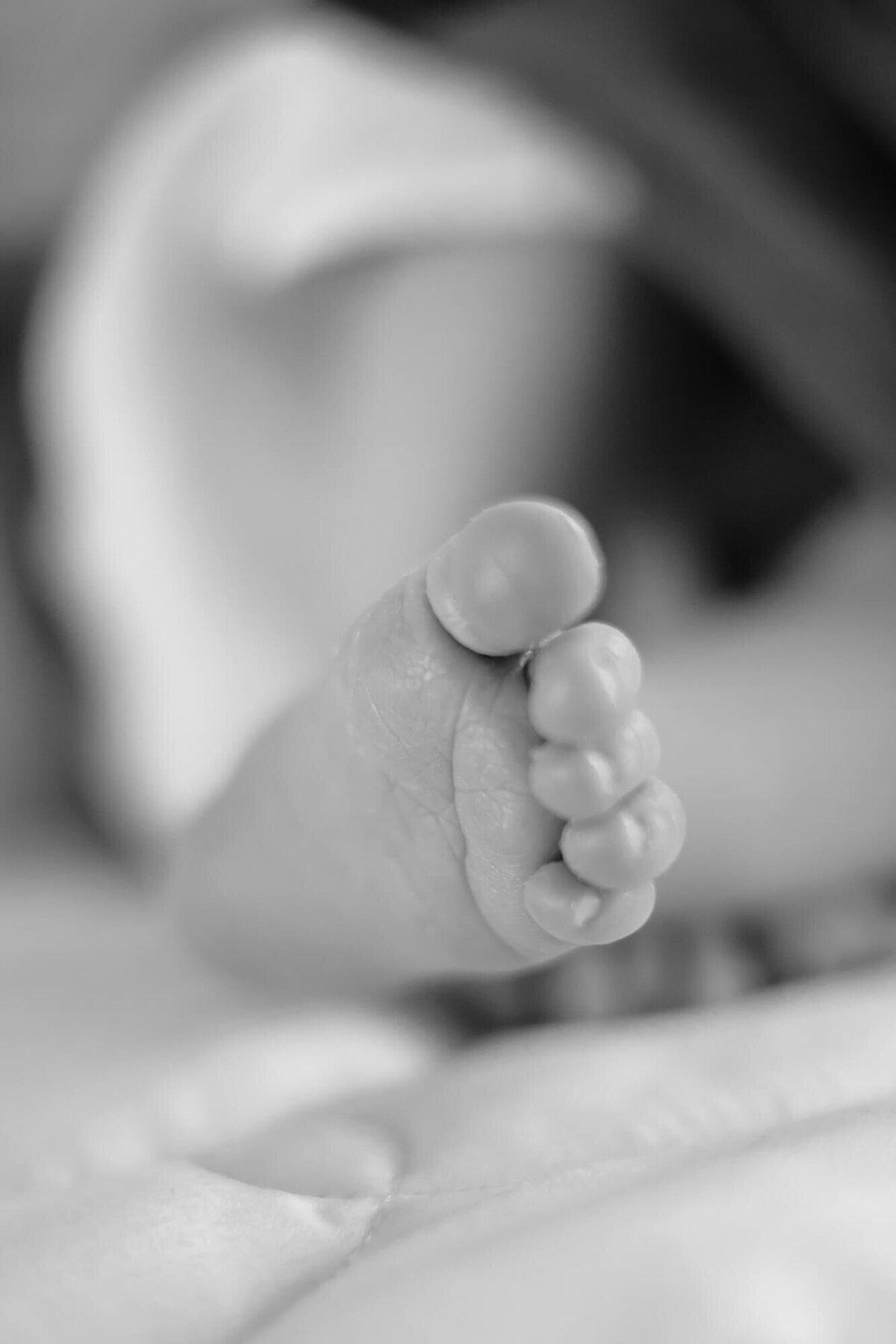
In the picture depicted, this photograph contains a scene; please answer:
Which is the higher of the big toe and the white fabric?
the white fabric

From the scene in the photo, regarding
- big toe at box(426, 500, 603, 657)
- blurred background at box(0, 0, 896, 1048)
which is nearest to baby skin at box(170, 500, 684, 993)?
big toe at box(426, 500, 603, 657)

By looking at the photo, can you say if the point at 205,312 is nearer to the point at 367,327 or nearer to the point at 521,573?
the point at 367,327

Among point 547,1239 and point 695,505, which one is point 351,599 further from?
point 547,1239

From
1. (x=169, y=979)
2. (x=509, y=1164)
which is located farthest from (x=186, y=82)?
(x=509, y=1164)

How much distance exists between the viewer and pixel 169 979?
477 millimetres

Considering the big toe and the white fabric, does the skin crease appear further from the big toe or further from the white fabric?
the white fabric

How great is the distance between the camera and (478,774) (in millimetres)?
295

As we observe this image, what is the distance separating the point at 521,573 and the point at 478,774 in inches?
2.0

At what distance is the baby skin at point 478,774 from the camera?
0.27 m

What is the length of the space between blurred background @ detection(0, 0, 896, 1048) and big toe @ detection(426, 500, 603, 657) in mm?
275

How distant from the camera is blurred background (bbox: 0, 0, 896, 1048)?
0.62 metres

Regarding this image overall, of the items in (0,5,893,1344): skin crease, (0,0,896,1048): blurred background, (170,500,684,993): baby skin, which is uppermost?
(0,0,896,1048): blurred background

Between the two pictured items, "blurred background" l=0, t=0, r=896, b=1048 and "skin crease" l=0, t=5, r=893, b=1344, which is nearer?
"skin crease" l=0, t=5, r=893, b=1344

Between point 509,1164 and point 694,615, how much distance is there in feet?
1.31
